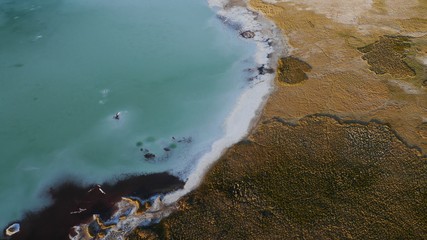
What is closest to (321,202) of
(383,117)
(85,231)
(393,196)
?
(393,196)

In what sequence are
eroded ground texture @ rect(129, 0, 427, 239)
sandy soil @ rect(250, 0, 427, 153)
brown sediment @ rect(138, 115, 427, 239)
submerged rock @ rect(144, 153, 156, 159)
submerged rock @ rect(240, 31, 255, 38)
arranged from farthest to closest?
submerged rock @ rect(240, 31, 255, 38) < sandy soil @ rect(250, 0, 427, 153) < submerged rock @ rect(144, 153, 156, 159) < eroded ground texture @ rect(129, 0, 427, 239) < brown sediment @ rect(138, 115, 427, 239)

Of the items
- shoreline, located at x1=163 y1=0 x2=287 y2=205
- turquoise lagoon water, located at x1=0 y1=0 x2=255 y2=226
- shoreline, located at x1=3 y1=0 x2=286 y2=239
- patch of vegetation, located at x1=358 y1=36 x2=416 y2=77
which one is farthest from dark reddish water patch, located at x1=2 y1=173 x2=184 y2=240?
patch of vegetation, located at x1=358 y1=36 x2=416 y2=77

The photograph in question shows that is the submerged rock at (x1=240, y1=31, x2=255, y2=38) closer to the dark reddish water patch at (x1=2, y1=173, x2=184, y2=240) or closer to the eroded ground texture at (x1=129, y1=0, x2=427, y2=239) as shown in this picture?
the eroded ground texture at (x1=129, y1=0, x2=427, y2=239)

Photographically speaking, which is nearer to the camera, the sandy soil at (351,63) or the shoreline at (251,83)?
the shoreline at (251,83)

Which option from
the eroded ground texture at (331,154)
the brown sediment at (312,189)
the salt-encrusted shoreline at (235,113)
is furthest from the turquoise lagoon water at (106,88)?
the eroded ground texture at (331,154)

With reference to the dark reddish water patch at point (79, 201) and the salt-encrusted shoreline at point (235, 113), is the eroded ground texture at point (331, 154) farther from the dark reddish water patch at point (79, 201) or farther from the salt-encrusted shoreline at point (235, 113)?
the dark reddish water patch at point (79, 201)

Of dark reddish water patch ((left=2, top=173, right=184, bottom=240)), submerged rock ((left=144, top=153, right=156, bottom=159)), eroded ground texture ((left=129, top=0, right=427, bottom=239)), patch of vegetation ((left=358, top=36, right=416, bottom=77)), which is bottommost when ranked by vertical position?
dark reddish water patch ((left=2, top=173, right=184, bottom=240))

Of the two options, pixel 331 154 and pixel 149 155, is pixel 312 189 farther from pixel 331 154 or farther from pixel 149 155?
pixel 149 155
